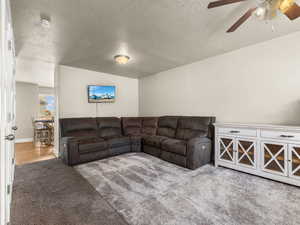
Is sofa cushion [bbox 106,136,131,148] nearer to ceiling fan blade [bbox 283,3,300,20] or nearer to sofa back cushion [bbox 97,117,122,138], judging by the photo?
sofa back cushion [bbox 97,117,122,138]

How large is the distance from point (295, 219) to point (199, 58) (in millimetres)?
3115

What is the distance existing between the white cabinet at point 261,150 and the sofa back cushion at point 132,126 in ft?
7.54

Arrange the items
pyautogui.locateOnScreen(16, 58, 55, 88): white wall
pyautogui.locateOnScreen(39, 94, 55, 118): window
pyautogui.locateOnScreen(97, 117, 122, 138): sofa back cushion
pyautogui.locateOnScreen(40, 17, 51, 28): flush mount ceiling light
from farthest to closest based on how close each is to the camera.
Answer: pyautogui.locateOnScreen(39, 94, 55, 118): window
pyautogui.locateOnScreen(97, 117, 122, 138): sofa back cushion
pyautogui.locateOnScreen(16, 58, 55, 88): white wall
pyautogui.locateOnScreen(40, 17, 51, 28): flush mount ceiling light

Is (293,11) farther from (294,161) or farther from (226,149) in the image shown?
(226,149)

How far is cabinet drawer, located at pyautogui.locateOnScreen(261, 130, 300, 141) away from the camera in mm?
1990

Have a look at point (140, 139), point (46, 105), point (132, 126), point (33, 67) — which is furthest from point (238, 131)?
point (46, 105)

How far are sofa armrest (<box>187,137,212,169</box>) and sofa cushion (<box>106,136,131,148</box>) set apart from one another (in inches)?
66.1

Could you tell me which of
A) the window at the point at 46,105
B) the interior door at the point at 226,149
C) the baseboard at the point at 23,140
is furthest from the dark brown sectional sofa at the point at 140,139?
the window at the point at 46,105

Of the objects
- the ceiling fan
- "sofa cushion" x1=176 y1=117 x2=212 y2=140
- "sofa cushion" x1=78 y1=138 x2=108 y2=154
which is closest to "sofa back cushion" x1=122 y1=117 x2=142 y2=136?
"sofa cushion" x1=78 y1=138 x2=108 y2=154

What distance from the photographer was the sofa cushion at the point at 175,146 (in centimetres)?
275

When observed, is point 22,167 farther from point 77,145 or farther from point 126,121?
point 126,121

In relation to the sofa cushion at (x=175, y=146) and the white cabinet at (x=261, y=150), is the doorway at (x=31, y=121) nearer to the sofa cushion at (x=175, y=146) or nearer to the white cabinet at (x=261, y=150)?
the sofa cushion at (x=175, y=146)

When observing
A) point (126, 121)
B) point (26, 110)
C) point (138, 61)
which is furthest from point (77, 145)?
point (26, 110)

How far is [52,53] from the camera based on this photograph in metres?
2.93
